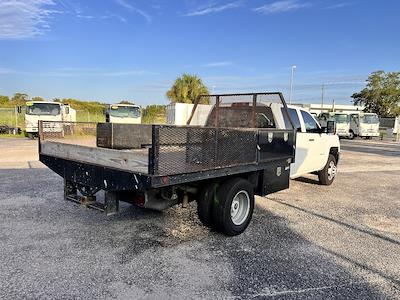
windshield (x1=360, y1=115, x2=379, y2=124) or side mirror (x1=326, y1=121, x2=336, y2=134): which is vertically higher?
windshield (x1=360, y1=115, x2=379, y2=124)

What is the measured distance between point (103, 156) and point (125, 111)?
18596mm

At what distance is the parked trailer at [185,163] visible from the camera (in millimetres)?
3939

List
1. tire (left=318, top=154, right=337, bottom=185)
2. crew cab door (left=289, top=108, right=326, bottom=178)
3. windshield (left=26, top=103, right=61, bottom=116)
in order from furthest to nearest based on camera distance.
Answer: windshield (left=26, top=103, right=61, bottom=116)
tire (left=318, top=154, right=337, bottom=185)
crew cab door (left=289, top=108, right=326, bottom=178)

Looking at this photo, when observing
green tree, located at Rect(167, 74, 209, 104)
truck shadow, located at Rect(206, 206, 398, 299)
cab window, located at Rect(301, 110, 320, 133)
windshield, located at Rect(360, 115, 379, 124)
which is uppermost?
green tree, located at Rect(167, 74, 209, 104)

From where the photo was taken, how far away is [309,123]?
836 cm

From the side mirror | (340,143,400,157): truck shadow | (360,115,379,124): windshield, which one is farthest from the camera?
(360,115,379,124): windshield

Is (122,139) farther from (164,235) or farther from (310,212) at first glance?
(310,212)

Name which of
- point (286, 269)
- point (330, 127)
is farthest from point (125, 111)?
point (286, 269)

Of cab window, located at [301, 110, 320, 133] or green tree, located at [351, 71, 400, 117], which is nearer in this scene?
cab window, located at [301, 110, 320, 133]

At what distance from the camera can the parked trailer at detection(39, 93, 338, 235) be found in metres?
3.94

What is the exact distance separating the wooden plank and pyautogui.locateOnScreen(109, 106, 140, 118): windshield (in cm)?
1717

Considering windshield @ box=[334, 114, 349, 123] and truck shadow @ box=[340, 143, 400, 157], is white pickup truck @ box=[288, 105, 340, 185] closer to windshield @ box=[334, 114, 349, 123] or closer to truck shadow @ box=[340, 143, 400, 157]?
truck shadow @ box=[340, 143, 400, 157]

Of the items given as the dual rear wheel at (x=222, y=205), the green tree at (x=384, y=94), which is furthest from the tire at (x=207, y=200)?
the green tree at (x=384, y=94)

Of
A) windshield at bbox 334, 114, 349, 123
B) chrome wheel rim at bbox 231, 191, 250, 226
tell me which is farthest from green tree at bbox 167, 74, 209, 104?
chrome wheel rim at bbox 231, 191, 250, 226
